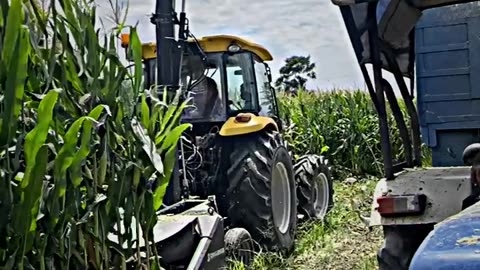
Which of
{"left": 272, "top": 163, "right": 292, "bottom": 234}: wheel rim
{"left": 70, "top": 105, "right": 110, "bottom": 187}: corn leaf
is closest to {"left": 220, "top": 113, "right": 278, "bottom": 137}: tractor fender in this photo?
{"left": 272, "top": 163, "right": 292, "bottom": 234}: wheel rim

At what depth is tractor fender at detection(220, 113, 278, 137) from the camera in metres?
4.98

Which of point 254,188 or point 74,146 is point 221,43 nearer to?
point 254,188

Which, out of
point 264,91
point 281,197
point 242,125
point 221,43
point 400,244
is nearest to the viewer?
point 400,244

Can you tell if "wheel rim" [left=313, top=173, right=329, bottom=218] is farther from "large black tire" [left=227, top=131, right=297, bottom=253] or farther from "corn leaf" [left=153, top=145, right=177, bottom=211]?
"corn leaf" [left=153, top=145, right=177, bottom=211]

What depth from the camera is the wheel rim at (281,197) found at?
539 cm

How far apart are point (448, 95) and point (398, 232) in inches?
61.6

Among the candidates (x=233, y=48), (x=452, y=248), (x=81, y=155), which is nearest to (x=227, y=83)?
(x=233, y=48)

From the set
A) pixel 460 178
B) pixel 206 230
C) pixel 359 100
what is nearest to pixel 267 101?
pixel 206 230

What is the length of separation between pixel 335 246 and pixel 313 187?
1017 millimetres

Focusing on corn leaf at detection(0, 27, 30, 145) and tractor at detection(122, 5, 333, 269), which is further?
tractor at detection(122, 5, 333, 269)

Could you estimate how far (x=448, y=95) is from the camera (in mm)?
4125

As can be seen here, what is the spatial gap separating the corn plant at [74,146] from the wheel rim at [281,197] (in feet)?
8.60

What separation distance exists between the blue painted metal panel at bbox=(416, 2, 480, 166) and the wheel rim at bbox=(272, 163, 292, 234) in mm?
1479

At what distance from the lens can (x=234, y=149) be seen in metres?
5.01
